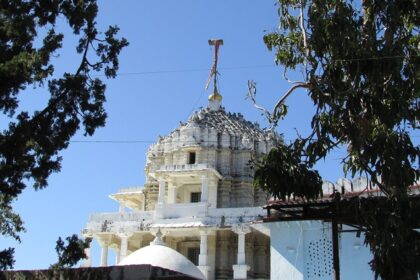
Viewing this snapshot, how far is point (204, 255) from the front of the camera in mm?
31828

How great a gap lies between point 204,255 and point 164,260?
29.2 feet

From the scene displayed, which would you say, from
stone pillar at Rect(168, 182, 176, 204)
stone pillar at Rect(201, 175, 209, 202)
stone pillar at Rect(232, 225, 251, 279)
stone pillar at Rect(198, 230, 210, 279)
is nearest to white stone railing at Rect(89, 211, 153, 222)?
stone pillar at Rect(168, 182, 176, 204)

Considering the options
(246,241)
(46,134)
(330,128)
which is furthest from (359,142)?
(246,241)

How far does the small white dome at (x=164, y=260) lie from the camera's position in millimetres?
22859

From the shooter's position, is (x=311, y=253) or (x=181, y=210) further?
(x=181, y=210)

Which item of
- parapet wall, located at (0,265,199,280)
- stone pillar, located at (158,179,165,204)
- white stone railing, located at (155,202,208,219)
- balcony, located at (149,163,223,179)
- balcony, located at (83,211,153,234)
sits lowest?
parapet wall, located at (0,265,199,280)

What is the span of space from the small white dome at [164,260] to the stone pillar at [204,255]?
290 inches

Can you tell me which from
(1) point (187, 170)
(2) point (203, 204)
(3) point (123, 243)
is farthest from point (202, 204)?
(3) point (123, 243)

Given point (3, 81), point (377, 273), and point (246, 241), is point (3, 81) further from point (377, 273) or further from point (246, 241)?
point (246, 241)

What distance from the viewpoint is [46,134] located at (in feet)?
42.0

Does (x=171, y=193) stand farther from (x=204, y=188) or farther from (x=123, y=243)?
(x=123, y=243)

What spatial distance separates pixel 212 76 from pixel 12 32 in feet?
98.6

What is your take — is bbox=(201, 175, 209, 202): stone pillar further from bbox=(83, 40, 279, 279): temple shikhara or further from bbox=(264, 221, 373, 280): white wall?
bbox=(264, 221, 373, 280): white wall

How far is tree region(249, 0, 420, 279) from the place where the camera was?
487 inches
